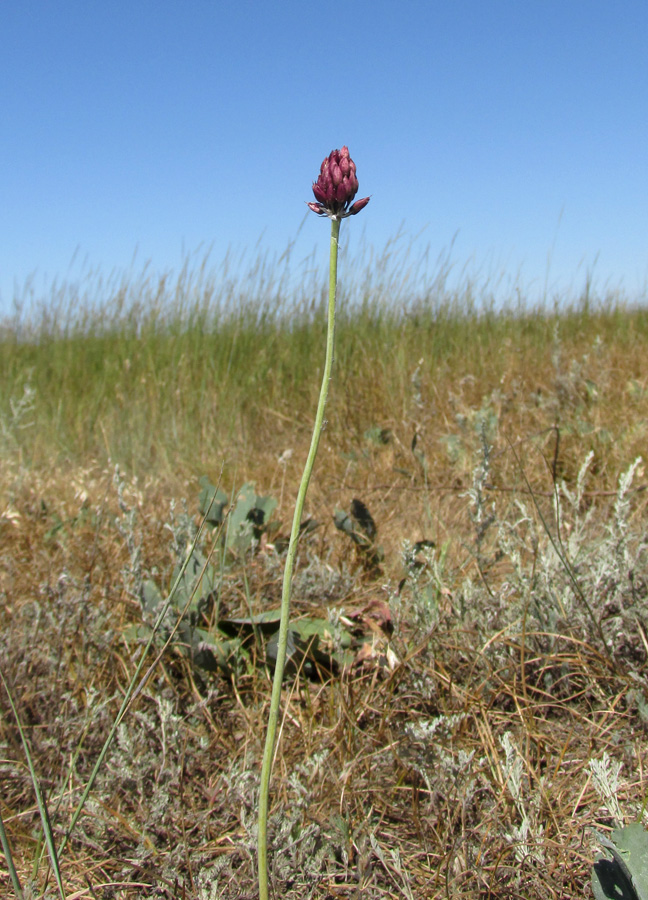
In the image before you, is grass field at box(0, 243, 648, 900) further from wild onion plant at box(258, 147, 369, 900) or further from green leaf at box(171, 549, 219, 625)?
wild onion plant at box(258, 147, 369, 900)

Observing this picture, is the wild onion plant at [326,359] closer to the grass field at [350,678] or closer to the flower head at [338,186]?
the flower head at [338,186]

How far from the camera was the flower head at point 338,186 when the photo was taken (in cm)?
62

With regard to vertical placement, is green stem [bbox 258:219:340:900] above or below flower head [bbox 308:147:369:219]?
below

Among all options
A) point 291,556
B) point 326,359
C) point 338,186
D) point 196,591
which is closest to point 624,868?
point 291,556

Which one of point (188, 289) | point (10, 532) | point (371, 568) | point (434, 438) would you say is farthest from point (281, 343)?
point (371, 568)

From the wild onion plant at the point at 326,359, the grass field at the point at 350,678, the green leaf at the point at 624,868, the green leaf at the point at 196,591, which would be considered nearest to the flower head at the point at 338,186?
the wild onion plant at the point at 326,359

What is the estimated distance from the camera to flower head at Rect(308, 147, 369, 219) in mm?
617

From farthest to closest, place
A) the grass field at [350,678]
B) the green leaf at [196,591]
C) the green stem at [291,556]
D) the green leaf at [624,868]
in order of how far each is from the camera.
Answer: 1. the green leaf at [196,591]
2. the grass field at [350,678]
3. the green leaf at [624,868]
4. the green stem at [291,556]

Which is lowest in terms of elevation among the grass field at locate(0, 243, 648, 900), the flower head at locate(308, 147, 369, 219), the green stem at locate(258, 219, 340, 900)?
the grass field at locate(0, 243, 648, 900)

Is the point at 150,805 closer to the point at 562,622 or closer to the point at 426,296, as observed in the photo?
the point at 562,622

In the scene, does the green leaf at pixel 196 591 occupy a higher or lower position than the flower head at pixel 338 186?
lower

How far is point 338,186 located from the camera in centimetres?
62

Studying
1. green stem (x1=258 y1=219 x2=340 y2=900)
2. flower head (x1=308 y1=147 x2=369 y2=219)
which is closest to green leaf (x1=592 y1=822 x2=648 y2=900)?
green stem (x1=258 y1=219 x2=340 y2=900)

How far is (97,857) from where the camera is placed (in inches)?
41.1
